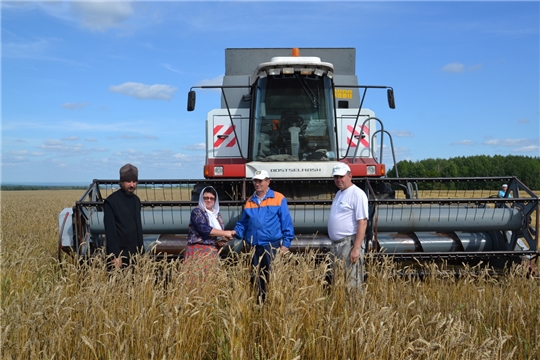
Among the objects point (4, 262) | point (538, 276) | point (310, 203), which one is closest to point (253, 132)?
point (310, 203)

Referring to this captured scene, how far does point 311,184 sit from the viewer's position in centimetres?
678

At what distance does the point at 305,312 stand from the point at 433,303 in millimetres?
1500

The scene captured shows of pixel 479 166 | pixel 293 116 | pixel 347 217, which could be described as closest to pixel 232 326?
pixel 347 217

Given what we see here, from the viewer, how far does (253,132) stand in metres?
7.09

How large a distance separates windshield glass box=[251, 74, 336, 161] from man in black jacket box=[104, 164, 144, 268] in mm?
2913

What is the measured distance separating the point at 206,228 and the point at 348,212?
1.34 m

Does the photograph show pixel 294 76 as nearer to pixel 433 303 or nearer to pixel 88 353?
pixel 433 303

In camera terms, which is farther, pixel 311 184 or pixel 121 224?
pixel 311 184

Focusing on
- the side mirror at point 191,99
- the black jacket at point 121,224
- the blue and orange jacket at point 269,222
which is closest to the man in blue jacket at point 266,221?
the blue and orange jacket at point 269,222

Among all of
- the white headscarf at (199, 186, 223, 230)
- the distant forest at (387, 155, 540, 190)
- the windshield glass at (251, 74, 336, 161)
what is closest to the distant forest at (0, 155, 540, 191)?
the distant forest at (387, 155, 540, 190)

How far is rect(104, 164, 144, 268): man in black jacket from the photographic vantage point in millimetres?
4164

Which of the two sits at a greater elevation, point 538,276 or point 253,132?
point 253,132

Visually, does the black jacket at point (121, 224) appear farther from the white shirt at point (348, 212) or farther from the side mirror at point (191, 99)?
the side mirror at point (191, 99)

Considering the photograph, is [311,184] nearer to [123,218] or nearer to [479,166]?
[123,218]
